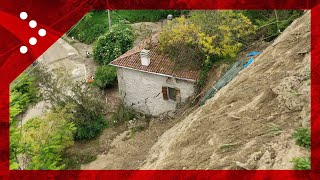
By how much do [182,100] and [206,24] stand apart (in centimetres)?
431

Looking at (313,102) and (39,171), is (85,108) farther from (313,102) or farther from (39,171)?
(313,102)

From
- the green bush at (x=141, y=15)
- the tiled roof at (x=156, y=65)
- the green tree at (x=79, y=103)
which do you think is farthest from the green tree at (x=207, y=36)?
the green bush at (x=141, y=15)

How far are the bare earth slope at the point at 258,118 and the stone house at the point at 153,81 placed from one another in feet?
17.4

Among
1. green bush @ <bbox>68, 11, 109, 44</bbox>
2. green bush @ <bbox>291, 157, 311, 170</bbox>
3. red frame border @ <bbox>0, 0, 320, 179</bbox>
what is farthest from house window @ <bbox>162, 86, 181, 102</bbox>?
green bush @ <bbox>68, 11, 109, 44</bbox>

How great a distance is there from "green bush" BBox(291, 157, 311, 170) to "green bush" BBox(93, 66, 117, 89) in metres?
19.8

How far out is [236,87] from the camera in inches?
597

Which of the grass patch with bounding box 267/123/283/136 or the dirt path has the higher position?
the grass patch with bounding box 267/123/283/136

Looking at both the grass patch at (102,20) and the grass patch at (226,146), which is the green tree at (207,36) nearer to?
the grass patch at (226,146)

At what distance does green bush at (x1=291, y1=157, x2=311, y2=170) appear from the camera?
834 cm

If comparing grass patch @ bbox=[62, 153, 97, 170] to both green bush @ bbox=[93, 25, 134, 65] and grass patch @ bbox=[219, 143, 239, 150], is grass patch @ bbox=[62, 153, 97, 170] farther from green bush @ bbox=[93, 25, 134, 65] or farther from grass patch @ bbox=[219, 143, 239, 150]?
green bush @ bbox=[93, 25, 134, 65]

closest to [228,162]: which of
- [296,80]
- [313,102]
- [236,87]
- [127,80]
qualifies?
[313,102]

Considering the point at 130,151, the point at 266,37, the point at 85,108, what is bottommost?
the point at 130,151

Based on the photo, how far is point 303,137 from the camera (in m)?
9.36

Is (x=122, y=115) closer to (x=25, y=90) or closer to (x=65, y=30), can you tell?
(x=25, y=90)
